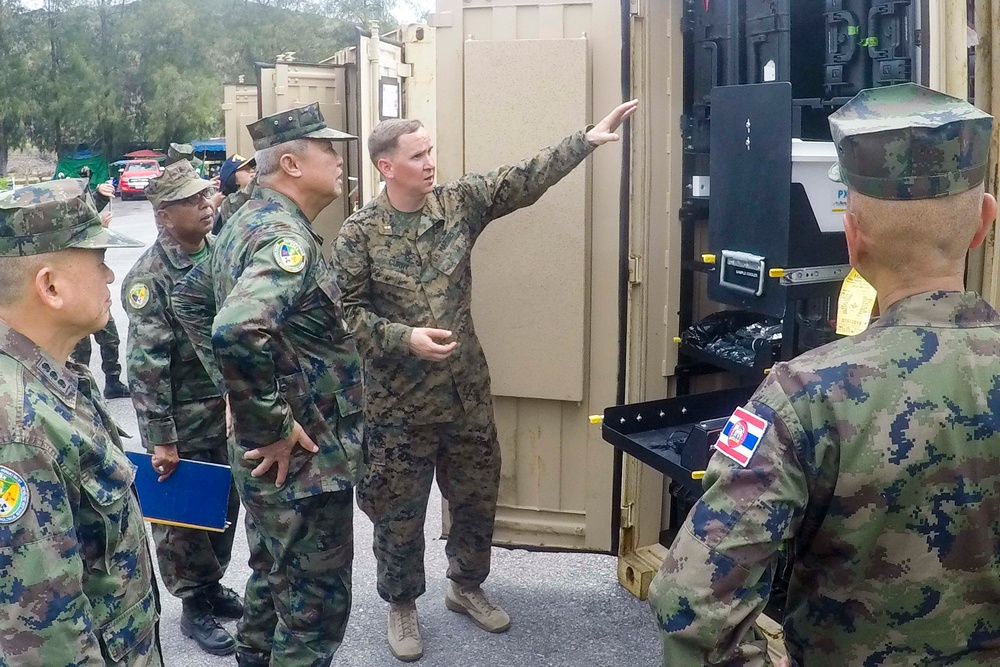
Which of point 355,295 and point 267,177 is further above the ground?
point 267,177

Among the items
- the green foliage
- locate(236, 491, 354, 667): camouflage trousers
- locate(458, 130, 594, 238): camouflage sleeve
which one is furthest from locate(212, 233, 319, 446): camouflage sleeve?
the green foliage

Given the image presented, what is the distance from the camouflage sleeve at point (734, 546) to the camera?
4.59 ft

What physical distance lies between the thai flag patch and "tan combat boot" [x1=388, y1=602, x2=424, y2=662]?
2.37m

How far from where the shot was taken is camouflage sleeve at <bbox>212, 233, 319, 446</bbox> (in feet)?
8.50

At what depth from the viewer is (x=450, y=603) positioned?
3.87 metres

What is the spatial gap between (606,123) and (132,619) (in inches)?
83.6

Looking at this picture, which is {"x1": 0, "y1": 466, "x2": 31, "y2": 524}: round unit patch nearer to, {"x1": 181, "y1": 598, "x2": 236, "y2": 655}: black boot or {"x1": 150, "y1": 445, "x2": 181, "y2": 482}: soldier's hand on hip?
{"x1": 150, "y1": 445, "x2": 181, "y2": 482}: soldier's hand on hip

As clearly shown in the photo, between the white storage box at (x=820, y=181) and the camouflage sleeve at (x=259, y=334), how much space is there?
54.7 inches

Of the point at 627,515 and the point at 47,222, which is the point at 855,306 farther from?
the point at 47,222

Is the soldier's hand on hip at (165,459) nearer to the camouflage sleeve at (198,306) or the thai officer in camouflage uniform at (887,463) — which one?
the camouflage sleeve at (198,306)

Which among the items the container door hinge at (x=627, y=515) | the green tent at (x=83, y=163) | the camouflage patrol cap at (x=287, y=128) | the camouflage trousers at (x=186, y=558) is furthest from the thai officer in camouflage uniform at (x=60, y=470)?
the green tent at (x=83, y=163)

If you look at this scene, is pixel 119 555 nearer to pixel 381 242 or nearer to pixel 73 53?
pixel 381 242

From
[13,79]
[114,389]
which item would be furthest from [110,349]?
[13,79]

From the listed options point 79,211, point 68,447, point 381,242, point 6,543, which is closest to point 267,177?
point 381,242
